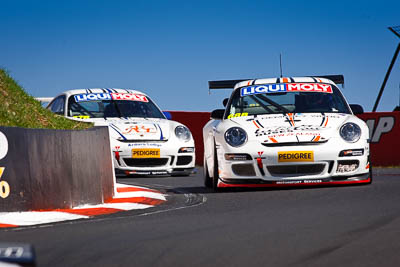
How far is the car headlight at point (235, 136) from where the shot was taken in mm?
8172

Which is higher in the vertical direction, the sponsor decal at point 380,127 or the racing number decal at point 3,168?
the racing number decal at point 3,168

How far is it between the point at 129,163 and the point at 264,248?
301 inches

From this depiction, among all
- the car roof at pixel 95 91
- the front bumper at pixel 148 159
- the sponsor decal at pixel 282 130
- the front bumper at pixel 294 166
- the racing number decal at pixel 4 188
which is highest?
the car roof at pixel 95 91

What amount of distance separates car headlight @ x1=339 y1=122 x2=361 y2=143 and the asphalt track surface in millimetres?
1001

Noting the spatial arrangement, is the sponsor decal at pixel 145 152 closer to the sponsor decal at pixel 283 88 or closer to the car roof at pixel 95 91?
the car roof at pixel 95 91

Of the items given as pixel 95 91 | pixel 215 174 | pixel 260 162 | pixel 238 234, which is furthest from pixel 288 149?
pixel 95 91

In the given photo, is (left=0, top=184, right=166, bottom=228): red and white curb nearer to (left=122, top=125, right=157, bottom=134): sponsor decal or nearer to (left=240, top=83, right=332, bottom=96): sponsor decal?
→ (left=240, top=83, right=332, bottom=96): sponsor decal

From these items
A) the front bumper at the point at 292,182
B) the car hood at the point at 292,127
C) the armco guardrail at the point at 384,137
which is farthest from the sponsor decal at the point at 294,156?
the armco guardrail at the point at 384,137

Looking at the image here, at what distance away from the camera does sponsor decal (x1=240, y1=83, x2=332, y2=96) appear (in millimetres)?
9305

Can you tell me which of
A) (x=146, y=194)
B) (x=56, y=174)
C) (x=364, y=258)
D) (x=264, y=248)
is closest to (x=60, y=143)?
(x=56, y=174)

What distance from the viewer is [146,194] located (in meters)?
8.45

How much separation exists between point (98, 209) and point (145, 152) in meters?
4.47

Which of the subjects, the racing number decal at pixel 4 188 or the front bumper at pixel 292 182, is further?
the front bumper at pixel 292 182

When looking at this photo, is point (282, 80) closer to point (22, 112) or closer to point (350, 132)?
point (350, 132)
